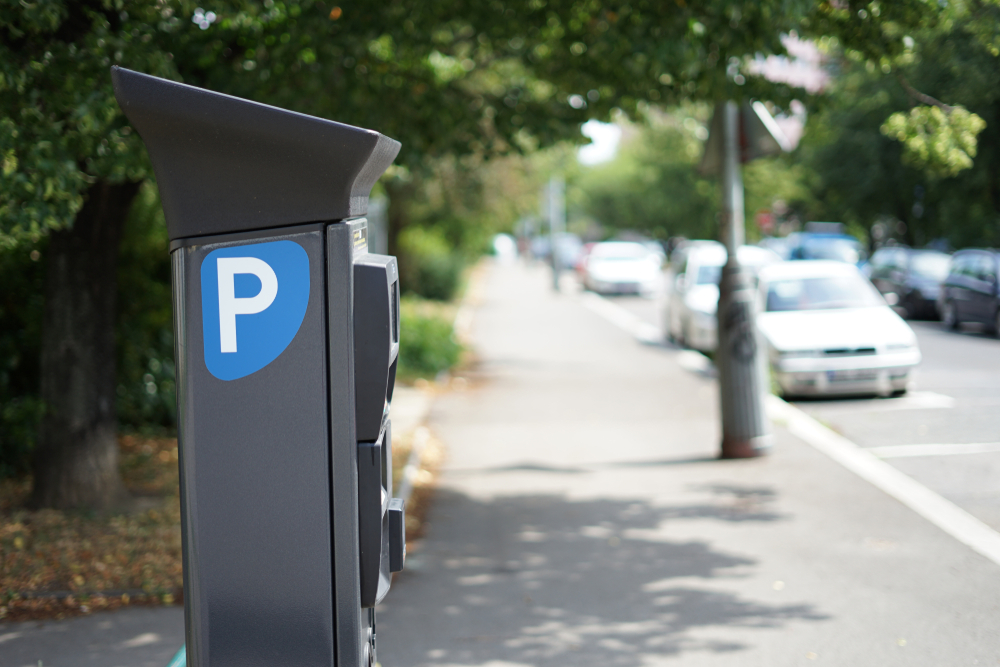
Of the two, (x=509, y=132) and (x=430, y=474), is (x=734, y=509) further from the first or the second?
(x=509, y=132)

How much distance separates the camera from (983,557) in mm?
5512

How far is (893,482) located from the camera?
728 cm

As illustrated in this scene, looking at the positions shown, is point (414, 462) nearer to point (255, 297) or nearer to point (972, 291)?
point (255, 297)

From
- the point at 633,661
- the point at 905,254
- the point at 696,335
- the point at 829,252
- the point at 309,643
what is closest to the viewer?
the point at 309,643

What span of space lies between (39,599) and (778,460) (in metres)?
5.60

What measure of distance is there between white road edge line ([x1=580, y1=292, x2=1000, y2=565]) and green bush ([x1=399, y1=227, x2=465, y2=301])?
54.0 ft

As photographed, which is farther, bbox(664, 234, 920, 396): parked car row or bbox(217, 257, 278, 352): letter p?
bbox(664, 234, 920, 396): parked car row

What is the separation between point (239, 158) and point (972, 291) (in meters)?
18.3

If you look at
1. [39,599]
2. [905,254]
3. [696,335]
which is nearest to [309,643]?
[39,599]

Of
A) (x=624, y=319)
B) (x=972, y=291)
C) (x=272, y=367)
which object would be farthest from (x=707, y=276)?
(x=272, y=367)

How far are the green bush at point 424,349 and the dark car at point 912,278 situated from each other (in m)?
11.3

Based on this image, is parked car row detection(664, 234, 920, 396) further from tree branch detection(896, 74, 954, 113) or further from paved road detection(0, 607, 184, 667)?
paved road detection(0, 607, 184, 667)

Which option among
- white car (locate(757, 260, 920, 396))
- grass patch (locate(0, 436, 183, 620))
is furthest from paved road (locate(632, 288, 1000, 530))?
grass patch (locate(0, 436, 183, 620))

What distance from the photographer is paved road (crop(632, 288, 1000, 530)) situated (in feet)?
23.6
